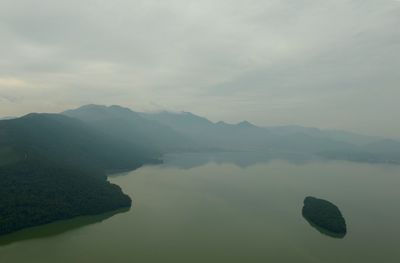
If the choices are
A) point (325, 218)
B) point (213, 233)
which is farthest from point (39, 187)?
point (325, 218)

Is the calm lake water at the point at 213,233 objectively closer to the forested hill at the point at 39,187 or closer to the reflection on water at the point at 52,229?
the reflection on water at the point at 52,229

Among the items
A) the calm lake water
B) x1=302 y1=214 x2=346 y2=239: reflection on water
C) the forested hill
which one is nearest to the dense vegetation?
the forested hill

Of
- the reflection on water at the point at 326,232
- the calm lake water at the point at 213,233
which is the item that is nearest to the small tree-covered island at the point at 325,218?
the reflection on water at the point at 326,232

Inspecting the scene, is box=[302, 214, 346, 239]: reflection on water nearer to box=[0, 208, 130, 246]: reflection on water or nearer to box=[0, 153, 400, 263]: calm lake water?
box=[0, 153, 400, 263]: calm lake water

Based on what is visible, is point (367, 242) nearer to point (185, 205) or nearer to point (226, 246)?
point (226, 246)

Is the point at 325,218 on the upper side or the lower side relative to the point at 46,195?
lower

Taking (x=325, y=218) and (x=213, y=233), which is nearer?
(x=213, y=233)

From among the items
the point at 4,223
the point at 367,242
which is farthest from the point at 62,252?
the point at 367,242

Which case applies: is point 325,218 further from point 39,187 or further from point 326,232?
point 39,187
